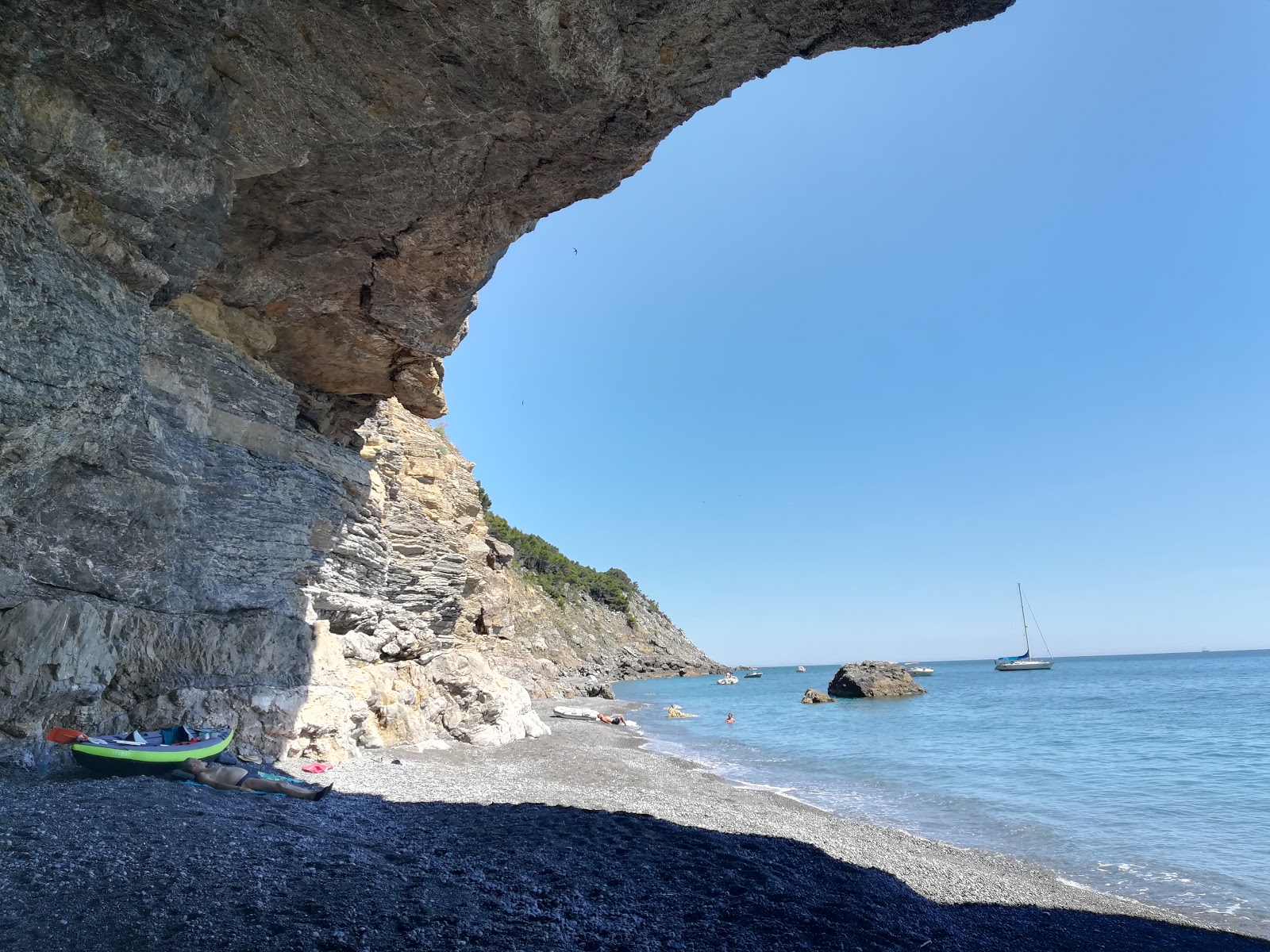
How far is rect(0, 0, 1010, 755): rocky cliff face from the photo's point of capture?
22.3 feet

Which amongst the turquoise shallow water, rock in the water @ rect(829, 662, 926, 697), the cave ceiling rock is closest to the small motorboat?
the cave ceiling rock

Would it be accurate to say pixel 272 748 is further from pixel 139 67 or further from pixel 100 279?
pixel 139 67

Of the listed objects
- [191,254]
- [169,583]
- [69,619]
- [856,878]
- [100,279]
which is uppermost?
[191,254]

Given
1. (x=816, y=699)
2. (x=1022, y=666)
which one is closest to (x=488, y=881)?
(x=816, y=699)

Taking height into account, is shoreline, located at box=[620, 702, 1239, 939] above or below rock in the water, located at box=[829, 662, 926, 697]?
below

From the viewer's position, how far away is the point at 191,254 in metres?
8.95

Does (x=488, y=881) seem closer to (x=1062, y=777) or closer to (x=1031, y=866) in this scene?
(x=1031, y=866)

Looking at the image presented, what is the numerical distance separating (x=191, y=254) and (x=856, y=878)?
11929 millimetres

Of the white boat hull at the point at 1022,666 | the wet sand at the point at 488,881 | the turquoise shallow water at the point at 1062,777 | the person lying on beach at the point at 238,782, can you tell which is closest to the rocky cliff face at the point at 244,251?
the person lying on beach at the point at 238,782

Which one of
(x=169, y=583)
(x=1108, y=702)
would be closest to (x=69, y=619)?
(x=169, y=583)

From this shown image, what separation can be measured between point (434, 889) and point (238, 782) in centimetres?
459

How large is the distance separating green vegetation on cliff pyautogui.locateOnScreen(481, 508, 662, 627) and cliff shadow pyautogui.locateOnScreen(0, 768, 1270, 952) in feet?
171

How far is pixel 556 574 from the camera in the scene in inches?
3150

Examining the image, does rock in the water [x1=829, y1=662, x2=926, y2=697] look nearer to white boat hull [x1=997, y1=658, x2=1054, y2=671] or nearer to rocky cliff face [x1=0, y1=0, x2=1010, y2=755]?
rocky cliff face [x1=0, y1=0, x2=1010, y2=755]
